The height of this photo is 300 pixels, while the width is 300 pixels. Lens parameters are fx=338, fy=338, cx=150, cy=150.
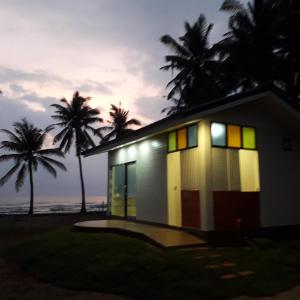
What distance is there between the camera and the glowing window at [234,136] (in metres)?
10.3

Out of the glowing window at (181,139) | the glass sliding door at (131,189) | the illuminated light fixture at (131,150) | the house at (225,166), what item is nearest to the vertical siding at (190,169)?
the house at (225,166)

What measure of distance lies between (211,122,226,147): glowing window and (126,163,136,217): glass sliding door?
4.77 m

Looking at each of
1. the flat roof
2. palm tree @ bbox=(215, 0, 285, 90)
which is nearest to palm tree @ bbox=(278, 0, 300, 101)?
palm tree @ bbox=(215, 0, 285, 90)

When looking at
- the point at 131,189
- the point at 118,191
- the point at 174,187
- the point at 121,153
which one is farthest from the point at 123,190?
the point at 174,187

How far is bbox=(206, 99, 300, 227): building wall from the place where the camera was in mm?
10891

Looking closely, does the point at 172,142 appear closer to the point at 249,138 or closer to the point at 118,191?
the point at 249,138

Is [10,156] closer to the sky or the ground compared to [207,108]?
closer to the sky

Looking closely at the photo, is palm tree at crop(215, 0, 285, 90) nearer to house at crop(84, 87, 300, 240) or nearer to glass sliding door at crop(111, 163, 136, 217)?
house at crop(84, 87, 300, 240)

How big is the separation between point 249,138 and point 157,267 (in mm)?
5669

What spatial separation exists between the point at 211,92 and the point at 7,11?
18.1 metres

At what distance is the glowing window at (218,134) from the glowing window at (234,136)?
0.20 metres

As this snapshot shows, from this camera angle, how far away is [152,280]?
21.2ft

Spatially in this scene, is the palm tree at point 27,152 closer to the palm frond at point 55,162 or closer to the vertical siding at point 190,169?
the palm frond at point 55,162

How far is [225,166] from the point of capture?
1015 cm
